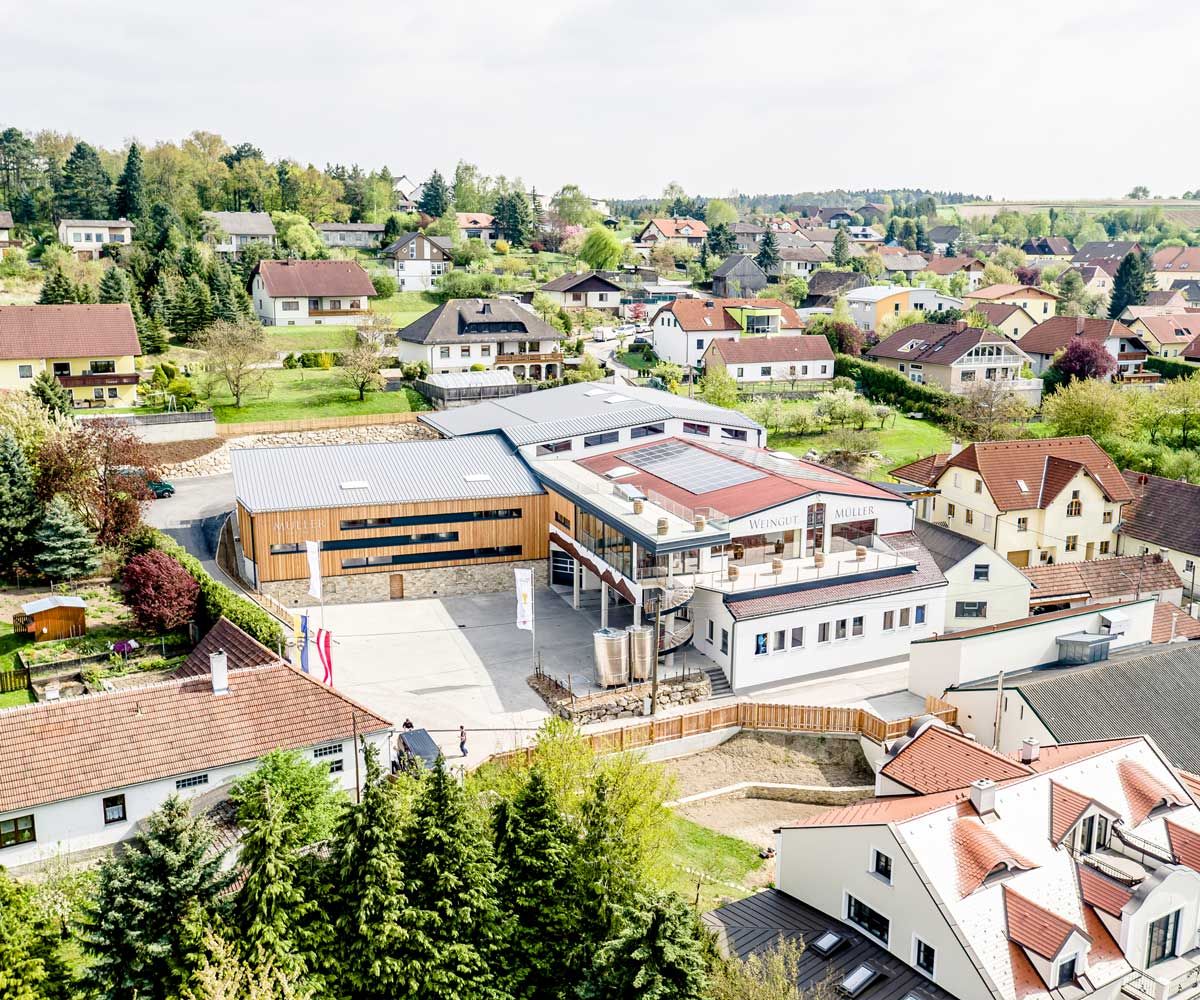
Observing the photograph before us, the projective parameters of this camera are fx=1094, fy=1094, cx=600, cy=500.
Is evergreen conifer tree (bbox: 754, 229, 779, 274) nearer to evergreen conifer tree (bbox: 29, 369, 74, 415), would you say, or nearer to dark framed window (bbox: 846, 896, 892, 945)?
evergreen conifer tree (bbox: 29, 369, 74, 415)

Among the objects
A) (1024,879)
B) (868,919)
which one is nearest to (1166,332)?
(1024,879)

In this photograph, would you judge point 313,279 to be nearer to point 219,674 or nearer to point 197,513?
point 197,513

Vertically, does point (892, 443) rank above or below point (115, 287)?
below

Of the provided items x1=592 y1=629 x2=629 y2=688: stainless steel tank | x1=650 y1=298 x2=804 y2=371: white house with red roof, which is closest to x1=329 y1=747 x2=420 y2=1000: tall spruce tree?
x1=592 y1=629 x2=629 y2=688: stainless steel tank

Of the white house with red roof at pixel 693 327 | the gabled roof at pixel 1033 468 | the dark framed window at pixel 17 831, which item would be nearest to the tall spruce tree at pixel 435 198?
the white house with red roof at pixel 693 327

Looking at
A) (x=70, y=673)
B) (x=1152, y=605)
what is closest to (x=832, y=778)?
(x=1152, y=605)

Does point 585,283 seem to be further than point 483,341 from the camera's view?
Yes

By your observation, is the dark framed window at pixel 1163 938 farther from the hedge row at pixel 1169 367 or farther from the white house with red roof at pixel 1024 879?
the hedge row at pixel 1169 367
